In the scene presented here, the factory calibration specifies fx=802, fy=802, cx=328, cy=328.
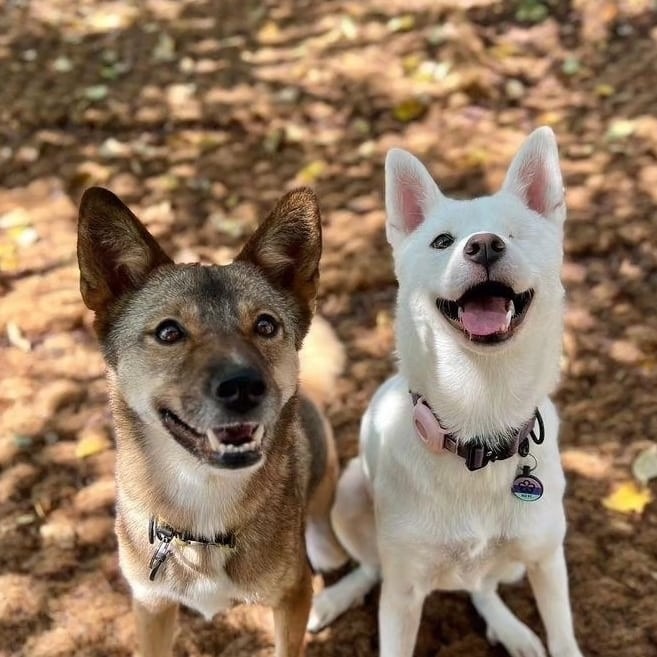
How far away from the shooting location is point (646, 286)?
4.65 metres

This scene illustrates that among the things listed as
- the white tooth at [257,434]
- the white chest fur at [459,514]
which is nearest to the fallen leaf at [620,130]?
the white chest fur at [459,514]

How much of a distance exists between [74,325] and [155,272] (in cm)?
221

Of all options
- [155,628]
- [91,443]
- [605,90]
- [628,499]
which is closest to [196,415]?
[155,628]

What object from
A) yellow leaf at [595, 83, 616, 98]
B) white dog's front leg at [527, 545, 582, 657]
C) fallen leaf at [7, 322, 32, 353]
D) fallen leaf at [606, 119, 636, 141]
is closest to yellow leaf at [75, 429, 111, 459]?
fallen leaf at [7, 322, 32, 353]

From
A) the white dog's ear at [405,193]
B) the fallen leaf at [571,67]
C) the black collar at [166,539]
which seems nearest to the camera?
the black collar at [166,539]

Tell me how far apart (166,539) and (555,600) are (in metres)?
1.38

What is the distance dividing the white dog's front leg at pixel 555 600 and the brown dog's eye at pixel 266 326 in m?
1.19

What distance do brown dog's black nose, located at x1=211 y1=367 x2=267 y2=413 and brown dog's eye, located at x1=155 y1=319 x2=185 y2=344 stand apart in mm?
277

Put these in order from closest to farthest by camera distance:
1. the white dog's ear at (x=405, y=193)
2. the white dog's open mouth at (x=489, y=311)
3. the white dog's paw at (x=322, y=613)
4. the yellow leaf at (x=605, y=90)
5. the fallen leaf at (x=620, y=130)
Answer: the white dog's open mouth at (x=489, y=311), the white dog's ear at (x=405, y=193), the white dog's paw at (x=322, y=613), the fallen leaf at (x=620, y=130), the yellow leaf at (x=605, y=90)

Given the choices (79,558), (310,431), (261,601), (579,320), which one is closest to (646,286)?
(579,320)

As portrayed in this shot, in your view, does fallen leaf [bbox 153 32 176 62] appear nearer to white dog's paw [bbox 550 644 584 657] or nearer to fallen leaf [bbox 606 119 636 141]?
fallen leaf [bbox 606 119 636 141]

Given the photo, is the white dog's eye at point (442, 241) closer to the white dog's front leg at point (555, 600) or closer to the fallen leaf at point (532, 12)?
the white dog's front leg at point (555, 600)

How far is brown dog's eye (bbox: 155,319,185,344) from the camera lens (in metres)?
2.42

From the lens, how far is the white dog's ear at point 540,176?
2.58 metres
